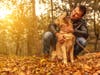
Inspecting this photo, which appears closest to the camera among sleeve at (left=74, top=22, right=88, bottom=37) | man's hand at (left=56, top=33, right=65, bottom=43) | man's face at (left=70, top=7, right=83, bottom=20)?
man's face at (left=70, top=7, right=83, bottom=20)

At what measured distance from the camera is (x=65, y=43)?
633cm

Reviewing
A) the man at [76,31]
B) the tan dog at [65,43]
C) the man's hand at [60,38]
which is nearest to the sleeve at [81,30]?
the man at [76,31]

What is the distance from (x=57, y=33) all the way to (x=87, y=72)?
174 cm

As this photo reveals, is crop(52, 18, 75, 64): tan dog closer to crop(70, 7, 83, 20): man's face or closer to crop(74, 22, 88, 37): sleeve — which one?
crop(70, 7, 83, 20): man's face

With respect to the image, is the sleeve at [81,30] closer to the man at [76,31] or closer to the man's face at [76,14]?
the man at [76,31]

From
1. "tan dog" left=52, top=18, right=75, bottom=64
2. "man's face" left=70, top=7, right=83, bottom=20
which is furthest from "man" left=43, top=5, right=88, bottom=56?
"tan dog" left=52, top=18, right=75, bottom=64

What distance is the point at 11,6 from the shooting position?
31328 mm

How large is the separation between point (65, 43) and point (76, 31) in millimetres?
422

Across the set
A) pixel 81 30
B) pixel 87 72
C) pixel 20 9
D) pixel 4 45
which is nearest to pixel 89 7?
pixel 20 9

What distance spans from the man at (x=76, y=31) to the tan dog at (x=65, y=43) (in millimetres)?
113

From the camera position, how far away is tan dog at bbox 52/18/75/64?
6160 mm

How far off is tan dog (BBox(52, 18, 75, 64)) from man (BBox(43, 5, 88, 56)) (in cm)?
11

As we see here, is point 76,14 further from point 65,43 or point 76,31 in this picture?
point 65,43

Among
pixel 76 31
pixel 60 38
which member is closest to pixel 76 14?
pixel 76 31
